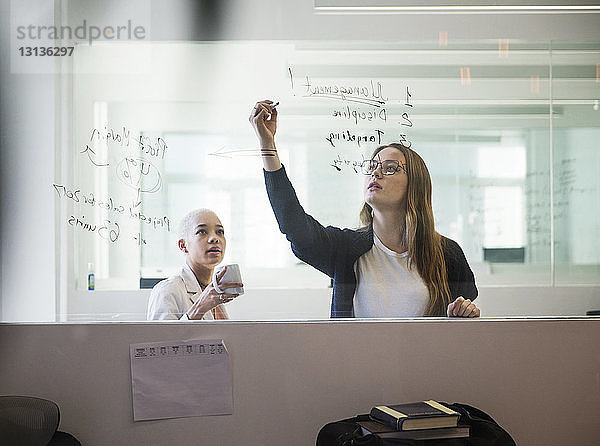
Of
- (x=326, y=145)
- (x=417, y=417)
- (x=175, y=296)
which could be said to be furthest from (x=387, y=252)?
(x=175, y=296)

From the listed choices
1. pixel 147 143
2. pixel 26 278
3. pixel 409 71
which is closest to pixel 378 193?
pixel 409 71

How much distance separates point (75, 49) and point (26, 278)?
642 mm

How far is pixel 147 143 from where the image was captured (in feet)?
7.34

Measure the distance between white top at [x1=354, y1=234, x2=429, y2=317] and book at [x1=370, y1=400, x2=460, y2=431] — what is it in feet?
0.99

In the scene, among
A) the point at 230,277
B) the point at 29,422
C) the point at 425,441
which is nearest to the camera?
the point at 425,441

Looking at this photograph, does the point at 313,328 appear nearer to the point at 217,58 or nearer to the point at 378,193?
the point at 378,193

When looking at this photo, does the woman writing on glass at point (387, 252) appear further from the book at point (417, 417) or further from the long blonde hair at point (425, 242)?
the book at point (417, 417)

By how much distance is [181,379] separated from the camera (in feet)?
7.39

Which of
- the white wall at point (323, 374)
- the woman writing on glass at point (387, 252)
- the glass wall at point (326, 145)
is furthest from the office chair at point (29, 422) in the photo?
the woman writing on glass at point (387, 252)

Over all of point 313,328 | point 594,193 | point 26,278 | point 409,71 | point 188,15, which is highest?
point 188,15

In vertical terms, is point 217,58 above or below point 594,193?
above

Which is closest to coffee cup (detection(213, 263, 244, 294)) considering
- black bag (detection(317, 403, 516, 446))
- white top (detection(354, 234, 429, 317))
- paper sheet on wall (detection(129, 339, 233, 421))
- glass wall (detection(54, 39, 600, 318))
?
glass wall (detection(54, 39, 600, 318))

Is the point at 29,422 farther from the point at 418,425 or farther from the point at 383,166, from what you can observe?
the point at 383,166

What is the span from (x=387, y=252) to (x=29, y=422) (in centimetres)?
105
